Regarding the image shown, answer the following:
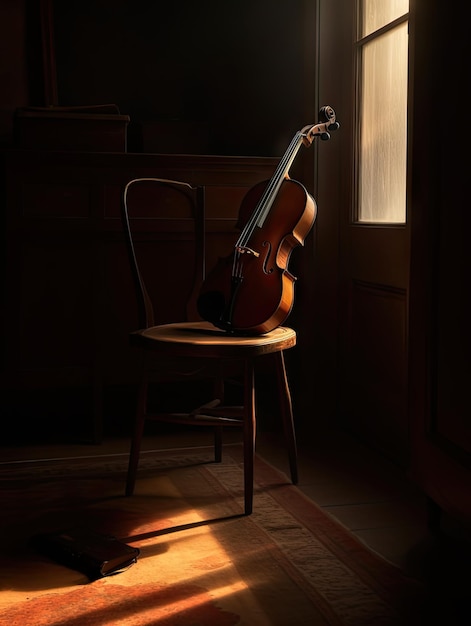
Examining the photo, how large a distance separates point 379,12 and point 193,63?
3.79 feet

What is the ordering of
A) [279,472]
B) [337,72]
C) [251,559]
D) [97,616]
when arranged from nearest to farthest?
[97,616] → [251,559] → [279,472] → [337,72]

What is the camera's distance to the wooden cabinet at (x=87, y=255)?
11.0 ft

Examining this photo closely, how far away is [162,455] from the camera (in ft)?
10.7

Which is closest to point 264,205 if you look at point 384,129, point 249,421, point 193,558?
point 249,421

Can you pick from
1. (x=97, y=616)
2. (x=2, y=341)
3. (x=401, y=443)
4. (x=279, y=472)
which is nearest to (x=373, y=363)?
(x=401, y=443)

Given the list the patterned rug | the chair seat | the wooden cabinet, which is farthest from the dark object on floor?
the wooden cabinet

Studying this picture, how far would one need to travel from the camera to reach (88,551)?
87.2 inches

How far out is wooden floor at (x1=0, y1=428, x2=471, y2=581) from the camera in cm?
235

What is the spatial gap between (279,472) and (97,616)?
1.19 meters

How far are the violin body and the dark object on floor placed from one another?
76 centimetres

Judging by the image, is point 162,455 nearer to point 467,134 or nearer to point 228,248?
point 228,248

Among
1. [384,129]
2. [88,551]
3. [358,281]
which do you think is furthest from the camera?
[358,281]

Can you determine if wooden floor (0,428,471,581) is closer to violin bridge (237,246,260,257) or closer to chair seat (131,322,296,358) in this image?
chair seat (131,322,296,358)

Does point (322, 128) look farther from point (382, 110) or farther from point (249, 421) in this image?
point (249, 421)
